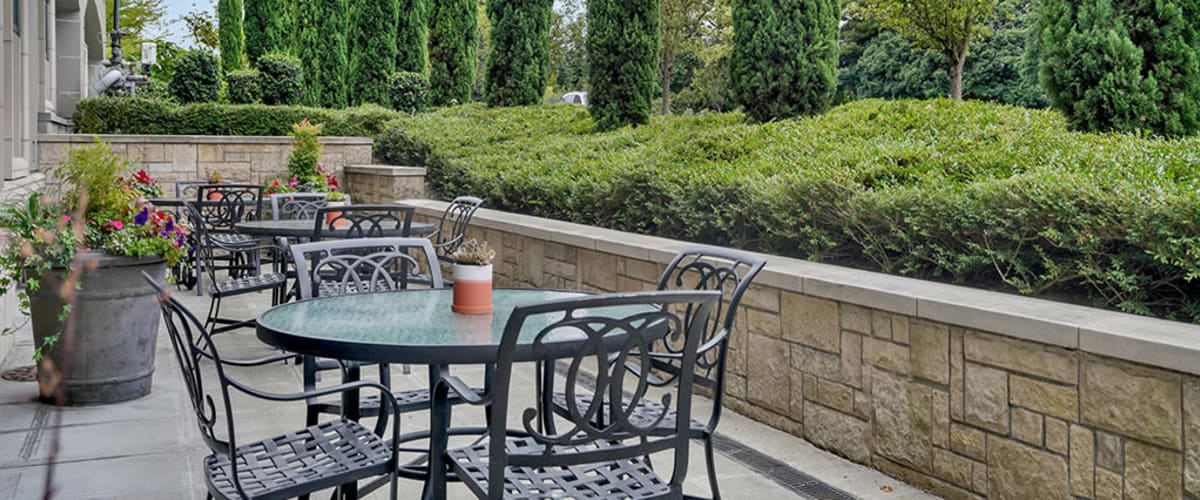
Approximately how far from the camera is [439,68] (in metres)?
15.1

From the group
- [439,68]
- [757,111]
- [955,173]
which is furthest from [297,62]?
[955,173]

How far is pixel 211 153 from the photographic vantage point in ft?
36.8

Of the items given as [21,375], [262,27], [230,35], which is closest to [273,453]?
[21,375]

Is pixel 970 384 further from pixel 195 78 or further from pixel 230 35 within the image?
pixel 230 35

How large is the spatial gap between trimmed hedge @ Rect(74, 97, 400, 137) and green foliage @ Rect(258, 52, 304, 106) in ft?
5.20

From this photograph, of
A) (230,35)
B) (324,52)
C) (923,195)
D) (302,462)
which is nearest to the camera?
(302,462)

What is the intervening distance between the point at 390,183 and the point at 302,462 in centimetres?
814

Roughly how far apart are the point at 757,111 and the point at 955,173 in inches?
139

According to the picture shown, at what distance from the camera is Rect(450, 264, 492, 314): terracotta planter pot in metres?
3.11

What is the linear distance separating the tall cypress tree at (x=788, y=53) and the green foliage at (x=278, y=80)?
323 inches

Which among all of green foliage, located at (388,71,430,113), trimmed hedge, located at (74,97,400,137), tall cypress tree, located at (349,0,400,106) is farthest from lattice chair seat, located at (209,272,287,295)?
tall cypress tree, located at (349,0,400,106)

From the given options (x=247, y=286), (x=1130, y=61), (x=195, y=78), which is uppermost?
(x=195, y=78)

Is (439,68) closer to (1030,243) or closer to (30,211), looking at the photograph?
(30,211)

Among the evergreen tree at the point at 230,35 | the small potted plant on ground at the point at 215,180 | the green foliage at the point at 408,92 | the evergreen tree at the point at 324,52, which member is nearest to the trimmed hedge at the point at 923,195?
the small potted plant on ground at the point at 215,180
